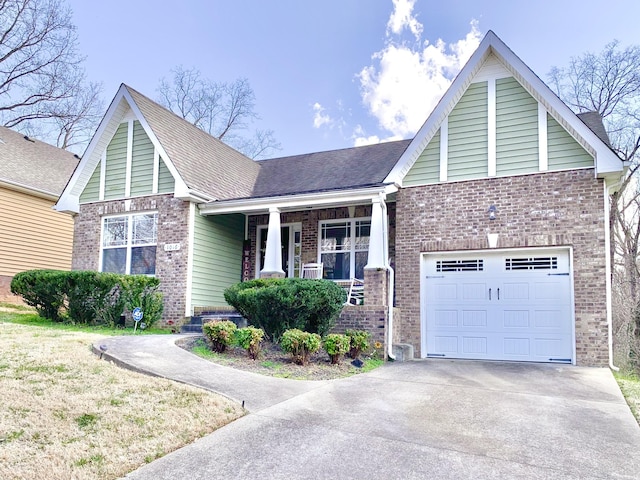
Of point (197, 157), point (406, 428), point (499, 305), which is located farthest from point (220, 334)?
point (197, 157)

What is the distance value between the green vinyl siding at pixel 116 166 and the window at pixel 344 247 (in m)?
5.48

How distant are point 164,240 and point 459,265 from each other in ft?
23.2

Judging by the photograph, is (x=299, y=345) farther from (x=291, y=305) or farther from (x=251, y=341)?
(x=291, y=305)

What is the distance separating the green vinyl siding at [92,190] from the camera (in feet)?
45.4

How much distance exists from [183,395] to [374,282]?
5.38 m

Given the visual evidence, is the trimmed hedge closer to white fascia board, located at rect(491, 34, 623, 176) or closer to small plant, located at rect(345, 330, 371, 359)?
small plant, located at rect(345, 330, 371, 359)

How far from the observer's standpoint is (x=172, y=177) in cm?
1277

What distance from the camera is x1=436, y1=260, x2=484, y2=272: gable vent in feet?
34.6

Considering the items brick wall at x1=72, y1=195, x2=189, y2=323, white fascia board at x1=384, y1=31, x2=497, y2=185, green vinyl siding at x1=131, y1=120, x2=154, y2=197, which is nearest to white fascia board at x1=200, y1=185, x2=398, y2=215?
white fascia board at x1=384, y1=31, x2=497, y2=185

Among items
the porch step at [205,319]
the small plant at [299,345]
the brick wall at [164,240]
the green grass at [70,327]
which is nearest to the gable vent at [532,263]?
the small plant at [299,345]

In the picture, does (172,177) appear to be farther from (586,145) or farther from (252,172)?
(586,145)

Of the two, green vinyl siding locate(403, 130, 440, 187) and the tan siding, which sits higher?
green vinyl siding locate(403, 130, 440, 187)

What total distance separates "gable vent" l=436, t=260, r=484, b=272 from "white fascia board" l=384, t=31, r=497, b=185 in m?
2.00

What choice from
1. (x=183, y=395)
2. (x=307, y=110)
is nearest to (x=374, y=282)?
(x=183, y=395)
